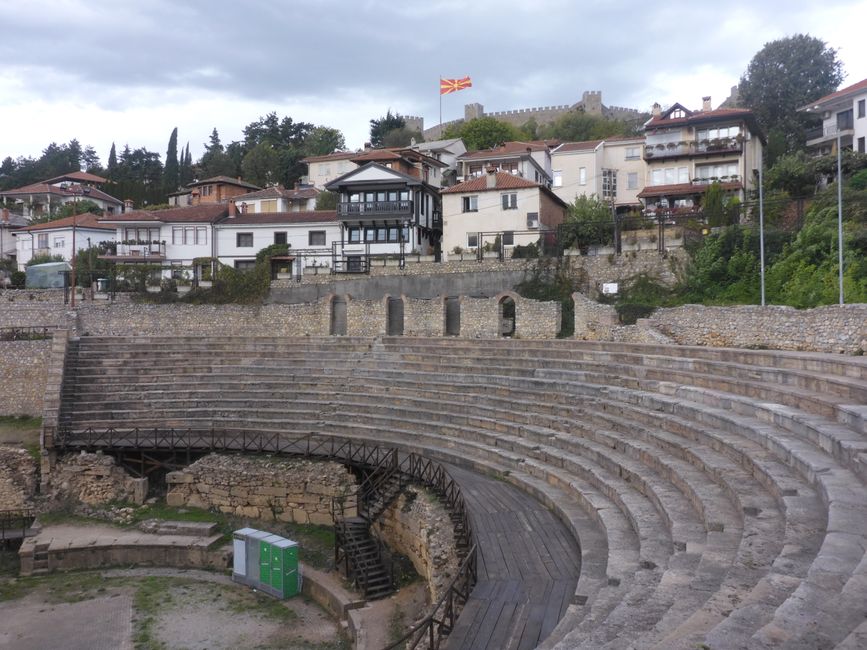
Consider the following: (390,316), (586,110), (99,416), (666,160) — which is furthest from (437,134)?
(99,416)

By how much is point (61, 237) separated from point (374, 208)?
24078mm

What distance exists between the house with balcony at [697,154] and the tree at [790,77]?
851 centimetres

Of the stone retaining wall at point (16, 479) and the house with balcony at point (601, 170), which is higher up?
the house with balcony at point (601, 170)

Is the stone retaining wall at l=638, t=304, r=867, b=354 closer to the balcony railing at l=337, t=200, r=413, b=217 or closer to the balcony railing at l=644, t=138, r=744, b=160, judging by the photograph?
the balcony railing at l=337, t=200, r=413, b=217

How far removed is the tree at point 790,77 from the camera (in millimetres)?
47125

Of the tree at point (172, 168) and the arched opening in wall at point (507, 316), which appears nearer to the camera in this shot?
the arched opening in wall at point (507, 316)

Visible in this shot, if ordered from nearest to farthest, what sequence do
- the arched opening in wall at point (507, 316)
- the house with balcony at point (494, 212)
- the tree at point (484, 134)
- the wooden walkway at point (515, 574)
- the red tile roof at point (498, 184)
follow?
the wooden walkway at point (515, 574), the arched opening in wall at point (507, 316), the house with balcony at point (494, 212), the red tile roof at point (498, 184), the tree at point (484, 134)

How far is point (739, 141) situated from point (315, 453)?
30.3 metres

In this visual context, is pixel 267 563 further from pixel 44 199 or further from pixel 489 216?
Answer: pixel 44 199

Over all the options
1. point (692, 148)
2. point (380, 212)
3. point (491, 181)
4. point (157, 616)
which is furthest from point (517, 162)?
point (157, 616)

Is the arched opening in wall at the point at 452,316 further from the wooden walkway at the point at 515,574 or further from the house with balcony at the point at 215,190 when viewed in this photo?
the house with balcony at the point at 215,190

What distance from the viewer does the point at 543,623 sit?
786cm

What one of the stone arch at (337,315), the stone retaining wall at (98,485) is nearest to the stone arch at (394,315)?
the stone arch at (337,315)

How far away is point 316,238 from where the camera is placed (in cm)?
3925
